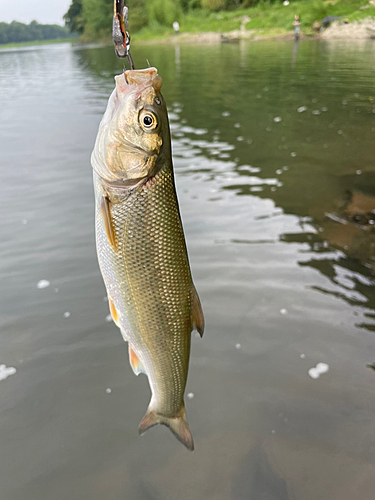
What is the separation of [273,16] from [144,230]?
191ft

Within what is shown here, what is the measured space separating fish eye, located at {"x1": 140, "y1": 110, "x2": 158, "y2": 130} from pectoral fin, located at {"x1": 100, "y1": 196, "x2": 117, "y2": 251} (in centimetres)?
39

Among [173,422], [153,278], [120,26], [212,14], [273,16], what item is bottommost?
[173,422]

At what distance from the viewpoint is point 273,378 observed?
360 centimetres

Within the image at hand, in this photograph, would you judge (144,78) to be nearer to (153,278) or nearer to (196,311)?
(153,278)

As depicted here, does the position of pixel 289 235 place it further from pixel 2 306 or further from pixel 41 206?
pixel 41 206

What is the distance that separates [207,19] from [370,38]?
37.7m

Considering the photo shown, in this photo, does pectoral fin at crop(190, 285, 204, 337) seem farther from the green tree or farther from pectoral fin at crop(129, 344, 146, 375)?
the green tree

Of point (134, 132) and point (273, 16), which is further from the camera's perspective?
point (273, 16)

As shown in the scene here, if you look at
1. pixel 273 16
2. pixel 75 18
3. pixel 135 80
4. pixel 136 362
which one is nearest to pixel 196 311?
pixel 136 362

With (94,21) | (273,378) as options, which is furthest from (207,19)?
(273,378)

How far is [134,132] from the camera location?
5.75ft

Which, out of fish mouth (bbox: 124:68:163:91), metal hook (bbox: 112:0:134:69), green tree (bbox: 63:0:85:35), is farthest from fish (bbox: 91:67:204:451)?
green tree (bbox: 63:0:85:35)

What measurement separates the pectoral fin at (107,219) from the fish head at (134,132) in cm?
11

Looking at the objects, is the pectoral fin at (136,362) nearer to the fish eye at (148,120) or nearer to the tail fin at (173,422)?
the tail fin at (173,422)
